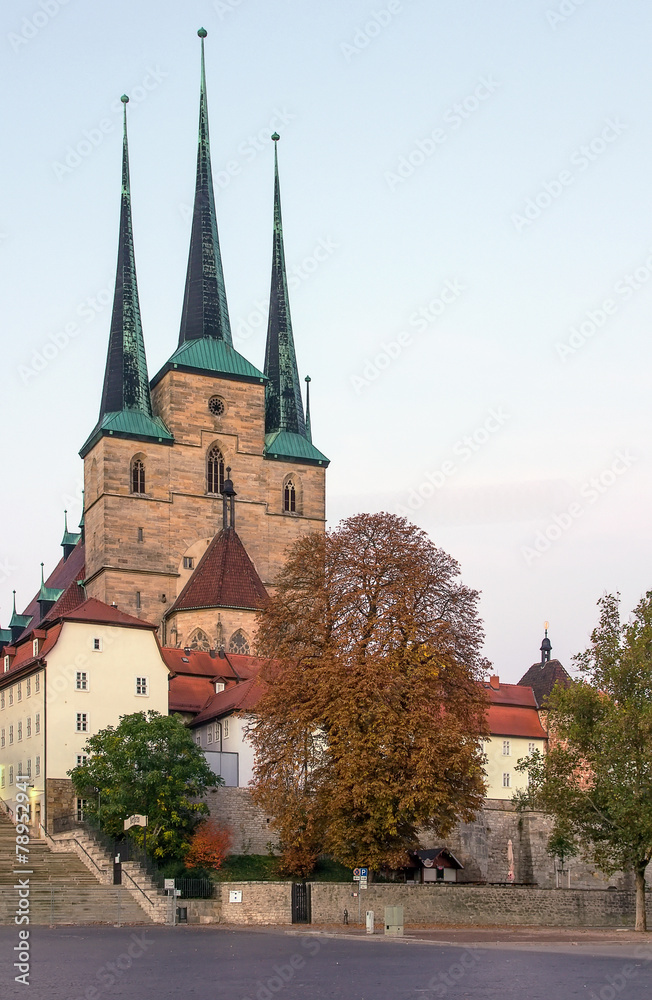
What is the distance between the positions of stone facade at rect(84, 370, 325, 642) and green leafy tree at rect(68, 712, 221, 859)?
1116 inches

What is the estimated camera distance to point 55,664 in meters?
62.3

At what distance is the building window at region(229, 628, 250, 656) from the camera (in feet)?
274

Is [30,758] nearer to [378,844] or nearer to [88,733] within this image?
[88,733]

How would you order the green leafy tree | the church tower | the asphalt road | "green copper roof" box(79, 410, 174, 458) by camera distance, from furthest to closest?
"green copper roof" box(79, 410, 174, 458), the church tower, the green leafy tree, the asphalt road

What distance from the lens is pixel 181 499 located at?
9256 centimetres

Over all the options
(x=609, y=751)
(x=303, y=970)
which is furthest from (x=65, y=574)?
(x=303, y=970)

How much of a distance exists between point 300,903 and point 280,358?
60.2 metres

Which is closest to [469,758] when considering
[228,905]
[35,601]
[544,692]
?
[228,905]

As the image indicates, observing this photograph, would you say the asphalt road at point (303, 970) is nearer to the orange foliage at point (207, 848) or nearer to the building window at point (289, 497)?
the orange foliage at point (207, 848)

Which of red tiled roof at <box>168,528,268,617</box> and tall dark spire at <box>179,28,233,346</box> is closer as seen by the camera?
red tiled roof at <box>168,528,268,617</box>

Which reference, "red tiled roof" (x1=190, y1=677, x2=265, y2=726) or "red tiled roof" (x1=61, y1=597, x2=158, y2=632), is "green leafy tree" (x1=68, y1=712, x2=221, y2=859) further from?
"red tiled roof" (x1=61, y1=597, x2=158, y2=632)

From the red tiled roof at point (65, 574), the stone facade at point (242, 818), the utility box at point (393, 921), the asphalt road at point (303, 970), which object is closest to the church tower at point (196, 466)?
the red tiled roof at point (65, 574)

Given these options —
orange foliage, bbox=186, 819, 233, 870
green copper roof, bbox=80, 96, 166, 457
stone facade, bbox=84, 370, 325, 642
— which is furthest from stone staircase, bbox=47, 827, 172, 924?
green copper roof, bbox=80, 96, 166, 457

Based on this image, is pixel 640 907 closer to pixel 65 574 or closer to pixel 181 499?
pixel 181 499
